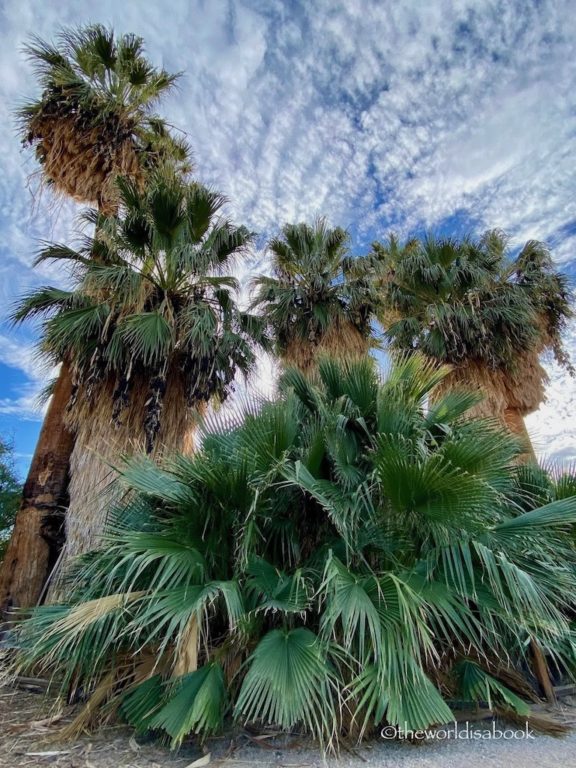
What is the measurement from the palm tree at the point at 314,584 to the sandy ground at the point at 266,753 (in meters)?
0.16

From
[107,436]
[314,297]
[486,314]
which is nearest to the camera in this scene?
[107,436]

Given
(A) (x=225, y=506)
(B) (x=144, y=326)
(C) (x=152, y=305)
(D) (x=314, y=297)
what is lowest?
(A) (x=225, y=506)

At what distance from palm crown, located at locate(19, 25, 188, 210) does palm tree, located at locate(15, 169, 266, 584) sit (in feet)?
7.08

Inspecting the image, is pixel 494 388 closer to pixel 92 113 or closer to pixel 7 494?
pixel 92 113

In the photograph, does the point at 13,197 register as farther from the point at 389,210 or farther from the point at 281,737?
the point at 281,737

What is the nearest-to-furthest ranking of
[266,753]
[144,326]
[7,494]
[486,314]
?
[266,753] < [144,326] < [486,314] < [7,494]

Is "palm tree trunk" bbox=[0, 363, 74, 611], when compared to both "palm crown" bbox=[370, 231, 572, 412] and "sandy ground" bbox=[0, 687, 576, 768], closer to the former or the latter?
"sandy ground" bbox=[0, 687, 576, 768]

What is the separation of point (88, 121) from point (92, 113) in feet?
0.58

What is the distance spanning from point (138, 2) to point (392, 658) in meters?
9.95

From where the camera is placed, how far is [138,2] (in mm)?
6844

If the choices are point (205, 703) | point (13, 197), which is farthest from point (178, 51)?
point (205, 703)

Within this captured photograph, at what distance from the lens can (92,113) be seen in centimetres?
819

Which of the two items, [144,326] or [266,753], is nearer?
[266,753]

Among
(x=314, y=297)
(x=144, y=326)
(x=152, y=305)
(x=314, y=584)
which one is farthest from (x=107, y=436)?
(x=314, y=297)
